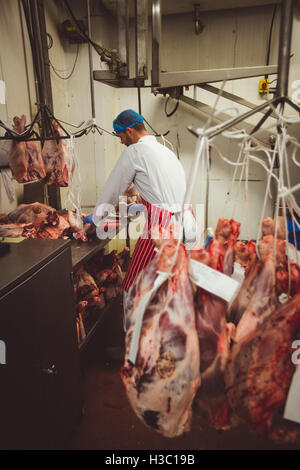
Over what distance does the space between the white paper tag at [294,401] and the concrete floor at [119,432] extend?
3.15 ft

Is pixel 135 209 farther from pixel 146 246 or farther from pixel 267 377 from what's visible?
pixel 267 377

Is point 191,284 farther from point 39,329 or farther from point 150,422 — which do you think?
point 39,329

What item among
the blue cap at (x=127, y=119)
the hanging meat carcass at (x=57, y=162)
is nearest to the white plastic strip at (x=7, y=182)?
the hanging meat carcass at (x=57, y=162)

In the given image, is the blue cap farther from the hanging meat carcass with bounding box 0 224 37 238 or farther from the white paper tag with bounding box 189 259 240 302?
the white paper tag with bounding box 189 259 240 302

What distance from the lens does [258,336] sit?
0.86m

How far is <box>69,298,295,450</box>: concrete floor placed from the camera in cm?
184

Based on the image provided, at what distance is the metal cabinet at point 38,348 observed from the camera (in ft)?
4.01

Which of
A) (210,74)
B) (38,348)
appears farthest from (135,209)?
(38,348)

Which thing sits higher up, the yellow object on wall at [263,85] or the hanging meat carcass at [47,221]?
the yellow object on wall at [263,85]

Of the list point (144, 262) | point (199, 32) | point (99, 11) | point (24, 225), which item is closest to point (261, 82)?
point (199, 32)

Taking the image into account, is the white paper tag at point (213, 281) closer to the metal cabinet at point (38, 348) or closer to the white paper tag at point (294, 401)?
the white paper tag at point (294, 401)

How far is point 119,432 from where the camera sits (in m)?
1.96
